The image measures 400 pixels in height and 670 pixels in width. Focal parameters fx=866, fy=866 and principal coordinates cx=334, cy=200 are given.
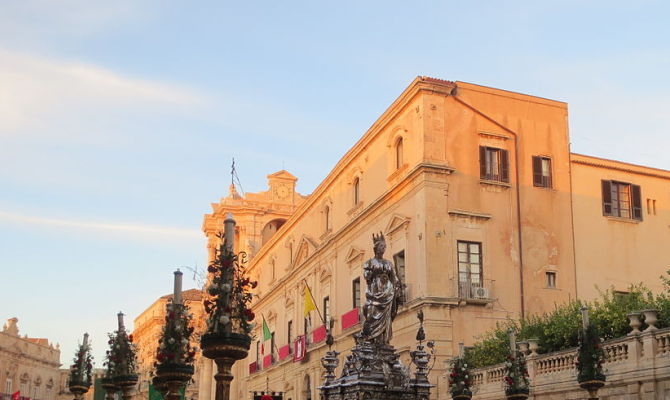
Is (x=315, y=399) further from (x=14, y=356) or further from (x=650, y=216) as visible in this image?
(x=14, y=356)

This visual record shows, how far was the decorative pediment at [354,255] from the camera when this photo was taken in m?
37.9

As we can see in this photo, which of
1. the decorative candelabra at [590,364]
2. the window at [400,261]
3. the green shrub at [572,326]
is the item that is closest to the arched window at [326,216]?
the window at [400,261]

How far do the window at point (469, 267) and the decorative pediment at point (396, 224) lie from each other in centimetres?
239

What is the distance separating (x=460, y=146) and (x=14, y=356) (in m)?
54.1

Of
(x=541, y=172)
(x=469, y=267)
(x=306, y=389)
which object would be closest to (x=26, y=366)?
(x=306, y=389)

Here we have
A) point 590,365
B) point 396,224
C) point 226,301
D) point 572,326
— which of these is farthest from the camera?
point 396,224

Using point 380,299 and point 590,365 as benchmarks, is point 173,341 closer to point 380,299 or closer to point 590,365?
point 380,299

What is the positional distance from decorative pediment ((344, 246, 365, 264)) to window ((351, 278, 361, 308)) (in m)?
0.96

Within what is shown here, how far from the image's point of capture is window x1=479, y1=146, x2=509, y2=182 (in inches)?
1297

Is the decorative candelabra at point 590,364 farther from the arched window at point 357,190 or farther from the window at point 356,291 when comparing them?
the arched window at point 357,190

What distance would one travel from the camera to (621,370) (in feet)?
66.0

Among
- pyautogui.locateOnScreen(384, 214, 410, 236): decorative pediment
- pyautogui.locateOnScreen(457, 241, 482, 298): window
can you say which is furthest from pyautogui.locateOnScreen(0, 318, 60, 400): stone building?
pyautogui.locateOnScreen(457, 241, 482, 298): window

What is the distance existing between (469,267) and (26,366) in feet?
185

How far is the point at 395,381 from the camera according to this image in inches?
522
